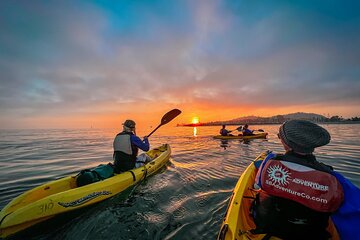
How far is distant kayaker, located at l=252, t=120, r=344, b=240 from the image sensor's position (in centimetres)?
219

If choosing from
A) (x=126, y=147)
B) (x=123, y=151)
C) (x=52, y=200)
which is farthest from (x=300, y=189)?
(x=123, y=151)

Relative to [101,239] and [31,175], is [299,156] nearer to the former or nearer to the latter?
[101,239]

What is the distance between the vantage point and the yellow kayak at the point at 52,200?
405 cm

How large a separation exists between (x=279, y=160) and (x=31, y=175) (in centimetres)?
1084

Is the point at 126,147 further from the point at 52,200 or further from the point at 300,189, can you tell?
the point at 300,189

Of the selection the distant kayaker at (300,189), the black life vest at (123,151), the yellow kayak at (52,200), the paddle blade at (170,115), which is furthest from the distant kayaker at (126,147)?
the distant kayaker at (300,189)

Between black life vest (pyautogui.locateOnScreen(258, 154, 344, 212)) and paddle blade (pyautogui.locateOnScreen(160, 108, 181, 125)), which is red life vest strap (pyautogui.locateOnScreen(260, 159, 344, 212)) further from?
paddle blade (pyautogui.locateOnScreen(160, 108, 181, 125))

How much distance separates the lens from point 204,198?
19.8 feet

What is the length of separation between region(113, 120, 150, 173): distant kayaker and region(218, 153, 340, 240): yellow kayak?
13.1ft

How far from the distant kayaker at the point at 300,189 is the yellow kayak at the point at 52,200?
4.45 meters

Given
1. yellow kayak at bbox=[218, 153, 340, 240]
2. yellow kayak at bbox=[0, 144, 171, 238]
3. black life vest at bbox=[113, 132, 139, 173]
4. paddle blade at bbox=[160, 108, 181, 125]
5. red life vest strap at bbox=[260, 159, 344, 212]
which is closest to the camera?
red life vest strap at bbox=[260, 159, 344, 212]

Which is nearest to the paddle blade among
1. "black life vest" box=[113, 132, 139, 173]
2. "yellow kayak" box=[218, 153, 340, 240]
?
"black life vest" box=[113, 132, 139, 173]

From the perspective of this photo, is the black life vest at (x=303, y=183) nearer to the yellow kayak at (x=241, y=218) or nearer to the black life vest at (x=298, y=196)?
the black life vest at (x=298, y=196)

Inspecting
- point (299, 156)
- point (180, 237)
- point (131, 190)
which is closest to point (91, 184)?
point (131, 190)
